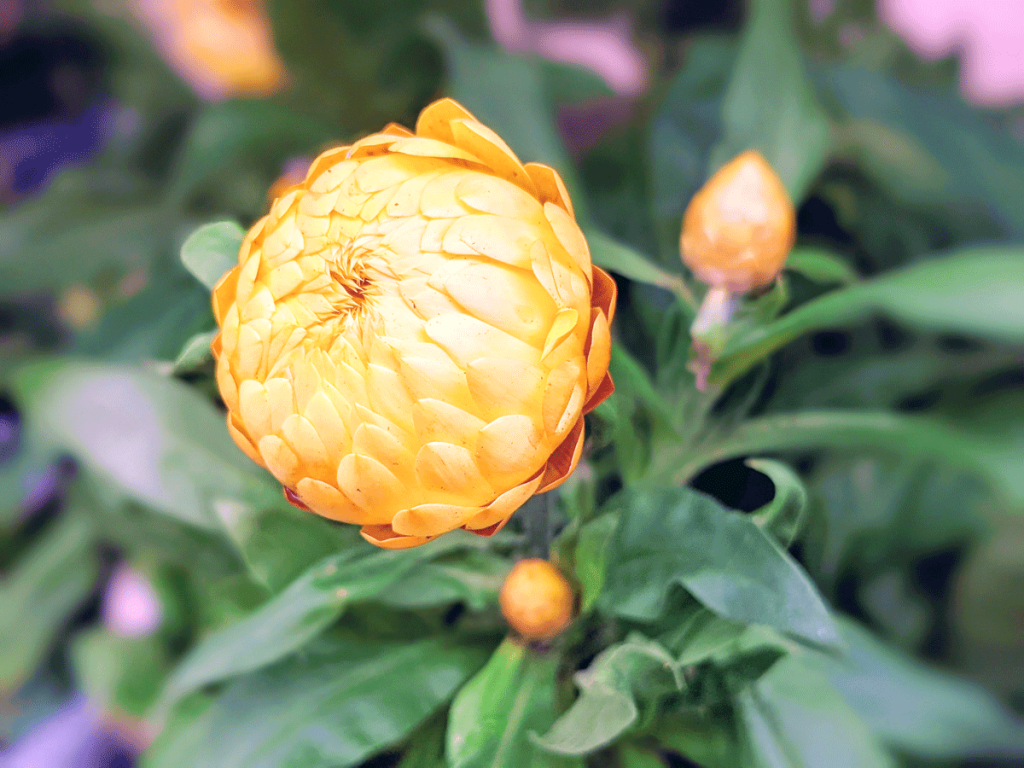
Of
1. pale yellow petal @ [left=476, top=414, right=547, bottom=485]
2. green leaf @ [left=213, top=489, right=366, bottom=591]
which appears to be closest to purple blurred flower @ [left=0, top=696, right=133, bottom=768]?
green leaf @ [left=213, top=489, right=366, bottom=591]

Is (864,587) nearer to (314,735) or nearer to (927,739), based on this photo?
(927,739)

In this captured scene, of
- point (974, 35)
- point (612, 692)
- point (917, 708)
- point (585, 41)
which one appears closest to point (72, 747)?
point (612, 692)

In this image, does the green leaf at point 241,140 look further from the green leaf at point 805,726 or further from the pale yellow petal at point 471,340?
the green leaf at point 805,726

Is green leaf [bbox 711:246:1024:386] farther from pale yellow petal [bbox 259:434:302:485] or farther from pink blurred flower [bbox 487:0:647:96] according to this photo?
pink blurred flower [bbox 487:0:647:96]

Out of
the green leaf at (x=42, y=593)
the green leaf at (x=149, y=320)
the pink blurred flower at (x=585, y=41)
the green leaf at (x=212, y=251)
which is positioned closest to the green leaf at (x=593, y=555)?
the green leaf at (x=212, y=251)

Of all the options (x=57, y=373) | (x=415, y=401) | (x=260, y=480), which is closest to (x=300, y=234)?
(x=415, y=401)

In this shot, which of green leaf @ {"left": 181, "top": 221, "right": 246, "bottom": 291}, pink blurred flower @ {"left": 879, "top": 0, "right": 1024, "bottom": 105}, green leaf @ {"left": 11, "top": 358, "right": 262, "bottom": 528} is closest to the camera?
green leaf @ {"left": 181, "top": 221, "right": 246, "bottom": 291}
